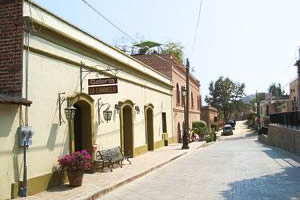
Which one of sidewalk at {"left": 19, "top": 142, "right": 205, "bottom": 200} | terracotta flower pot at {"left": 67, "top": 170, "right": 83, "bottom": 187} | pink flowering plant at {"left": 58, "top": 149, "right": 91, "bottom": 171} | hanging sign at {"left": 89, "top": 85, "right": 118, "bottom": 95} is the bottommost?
sidewalk at {"left": 19, "top": 142, "right": 205, "bottom": 200}

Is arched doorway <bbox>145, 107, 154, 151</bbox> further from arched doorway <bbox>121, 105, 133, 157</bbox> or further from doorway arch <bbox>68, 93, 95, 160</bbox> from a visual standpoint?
doorway arch <bbox>68, 93, 95, 160</bbox>

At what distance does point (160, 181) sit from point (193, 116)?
1442 inches

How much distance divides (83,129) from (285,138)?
14.9 m

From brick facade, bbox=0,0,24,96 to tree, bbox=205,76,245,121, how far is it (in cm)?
10191

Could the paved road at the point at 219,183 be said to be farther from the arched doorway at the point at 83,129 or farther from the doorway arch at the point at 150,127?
the doorway arch at the point at 150,127

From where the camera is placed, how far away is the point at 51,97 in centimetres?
1239

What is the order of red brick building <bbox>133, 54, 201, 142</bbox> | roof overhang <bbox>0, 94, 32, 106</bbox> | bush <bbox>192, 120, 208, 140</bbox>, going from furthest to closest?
1. bush <bbox>192, 120, 208, 140</bbox>
2. red brick building <bbox>133, 54, 201, 142</bbox>
3. roof overhang <bbox>0, 94, 32, 106</bbox>

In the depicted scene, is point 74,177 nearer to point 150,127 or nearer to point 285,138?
point 150,127

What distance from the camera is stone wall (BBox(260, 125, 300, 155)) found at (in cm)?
2166

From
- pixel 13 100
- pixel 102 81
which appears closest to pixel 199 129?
pixel 102 81

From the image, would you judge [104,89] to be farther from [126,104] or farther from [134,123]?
[134,123]

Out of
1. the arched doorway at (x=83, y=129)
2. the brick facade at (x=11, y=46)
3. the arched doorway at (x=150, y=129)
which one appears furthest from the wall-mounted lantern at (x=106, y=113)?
→ the arched doorway at (x=150, y=129)

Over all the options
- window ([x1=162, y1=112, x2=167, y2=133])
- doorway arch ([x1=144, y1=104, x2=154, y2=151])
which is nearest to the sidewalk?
doorway arch ([x1=144, y1=104, x2=154, y2=151])

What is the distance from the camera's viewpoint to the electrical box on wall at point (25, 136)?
10531mm
